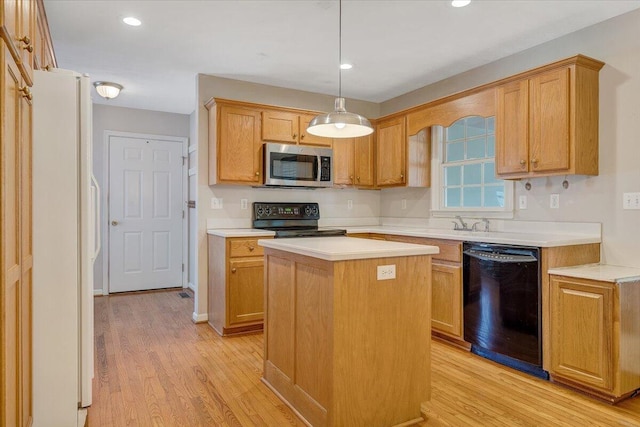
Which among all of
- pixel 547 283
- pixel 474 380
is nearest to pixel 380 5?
pixel 547 283

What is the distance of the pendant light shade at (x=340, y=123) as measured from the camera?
2.37 meters

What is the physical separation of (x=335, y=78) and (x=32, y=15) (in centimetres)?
271

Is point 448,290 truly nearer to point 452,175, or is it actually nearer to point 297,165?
point 452,175

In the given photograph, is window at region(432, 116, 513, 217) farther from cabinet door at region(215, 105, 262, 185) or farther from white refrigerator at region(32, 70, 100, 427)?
white refrigerator at region(32, 70, 100, 427)

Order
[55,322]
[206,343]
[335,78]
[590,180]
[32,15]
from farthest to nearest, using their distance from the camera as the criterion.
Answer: [335,78], [206,343], [590,180], [32,15], [55,322]

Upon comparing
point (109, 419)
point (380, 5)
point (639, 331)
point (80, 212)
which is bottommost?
point (109, 419)

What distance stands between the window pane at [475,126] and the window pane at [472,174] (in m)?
0.31

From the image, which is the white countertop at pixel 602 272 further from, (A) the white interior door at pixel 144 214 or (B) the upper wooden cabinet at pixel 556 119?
(A) the white interior door at pixel 144 214

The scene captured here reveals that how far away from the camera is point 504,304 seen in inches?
113

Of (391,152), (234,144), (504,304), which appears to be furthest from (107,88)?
(504,304)

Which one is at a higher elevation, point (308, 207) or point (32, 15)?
point (32, 15)

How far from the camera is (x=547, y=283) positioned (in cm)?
262

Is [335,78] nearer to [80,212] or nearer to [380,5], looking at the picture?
[380,5]

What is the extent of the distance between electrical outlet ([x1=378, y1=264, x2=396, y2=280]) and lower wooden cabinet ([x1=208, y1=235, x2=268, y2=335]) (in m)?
1.86
